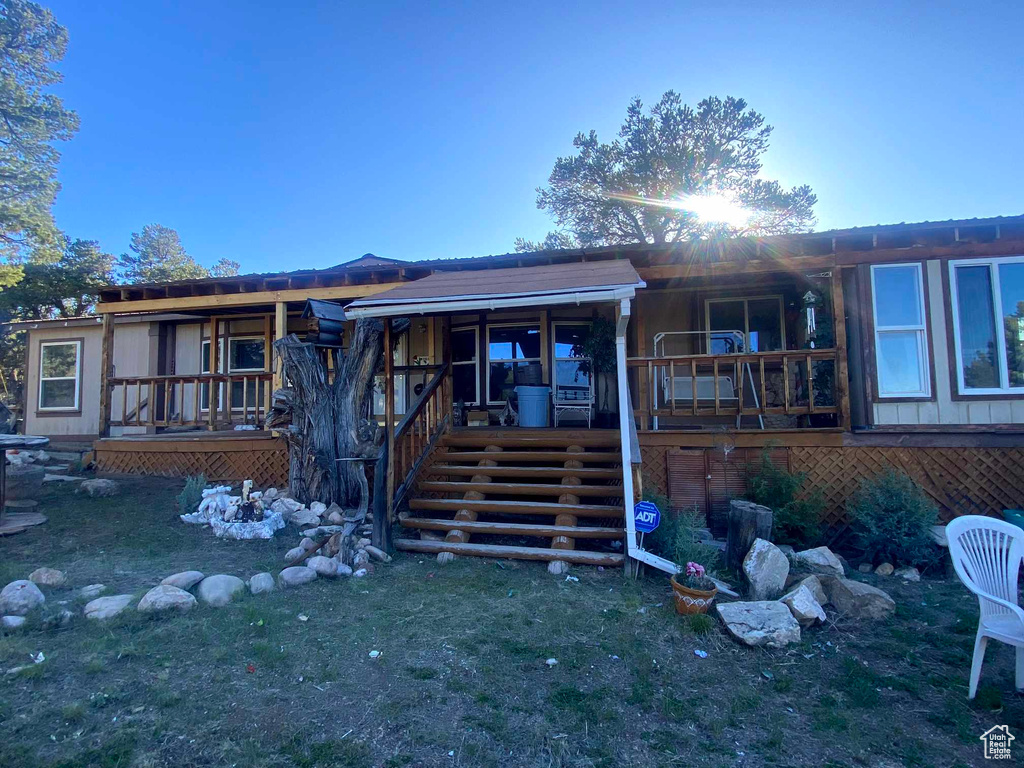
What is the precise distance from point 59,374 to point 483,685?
1380 centimetres

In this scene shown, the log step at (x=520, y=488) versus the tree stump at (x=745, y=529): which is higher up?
the log step at (x=520, y=488)

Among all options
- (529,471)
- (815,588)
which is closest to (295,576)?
(529,471)

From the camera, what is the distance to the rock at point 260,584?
4363 millimetres

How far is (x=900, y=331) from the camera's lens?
675 cm

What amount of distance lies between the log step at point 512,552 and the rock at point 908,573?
2.76 meters

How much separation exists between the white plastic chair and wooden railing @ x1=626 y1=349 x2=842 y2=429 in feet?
11.3

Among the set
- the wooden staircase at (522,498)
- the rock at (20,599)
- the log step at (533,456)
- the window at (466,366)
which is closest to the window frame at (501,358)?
the window at (466,366)

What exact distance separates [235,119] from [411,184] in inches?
207

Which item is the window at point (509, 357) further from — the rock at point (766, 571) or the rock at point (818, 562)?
the rock at point (766, 571)

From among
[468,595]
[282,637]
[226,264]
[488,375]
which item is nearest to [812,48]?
[488,375]

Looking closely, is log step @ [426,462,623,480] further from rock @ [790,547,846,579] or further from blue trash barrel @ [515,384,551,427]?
rock @ [790,547,846,579]

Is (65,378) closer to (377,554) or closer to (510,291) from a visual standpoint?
(377,554)

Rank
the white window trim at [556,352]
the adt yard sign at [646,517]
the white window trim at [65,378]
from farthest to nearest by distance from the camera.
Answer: the white window trim at [65,378] → the white window trim at [556,352] → the adt yard sign at [646,517]

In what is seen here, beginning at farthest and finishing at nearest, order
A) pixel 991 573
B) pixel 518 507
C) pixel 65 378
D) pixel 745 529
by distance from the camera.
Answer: pixel 65 378, pixel 518 507, pixel 745 529, pixel 991 573
